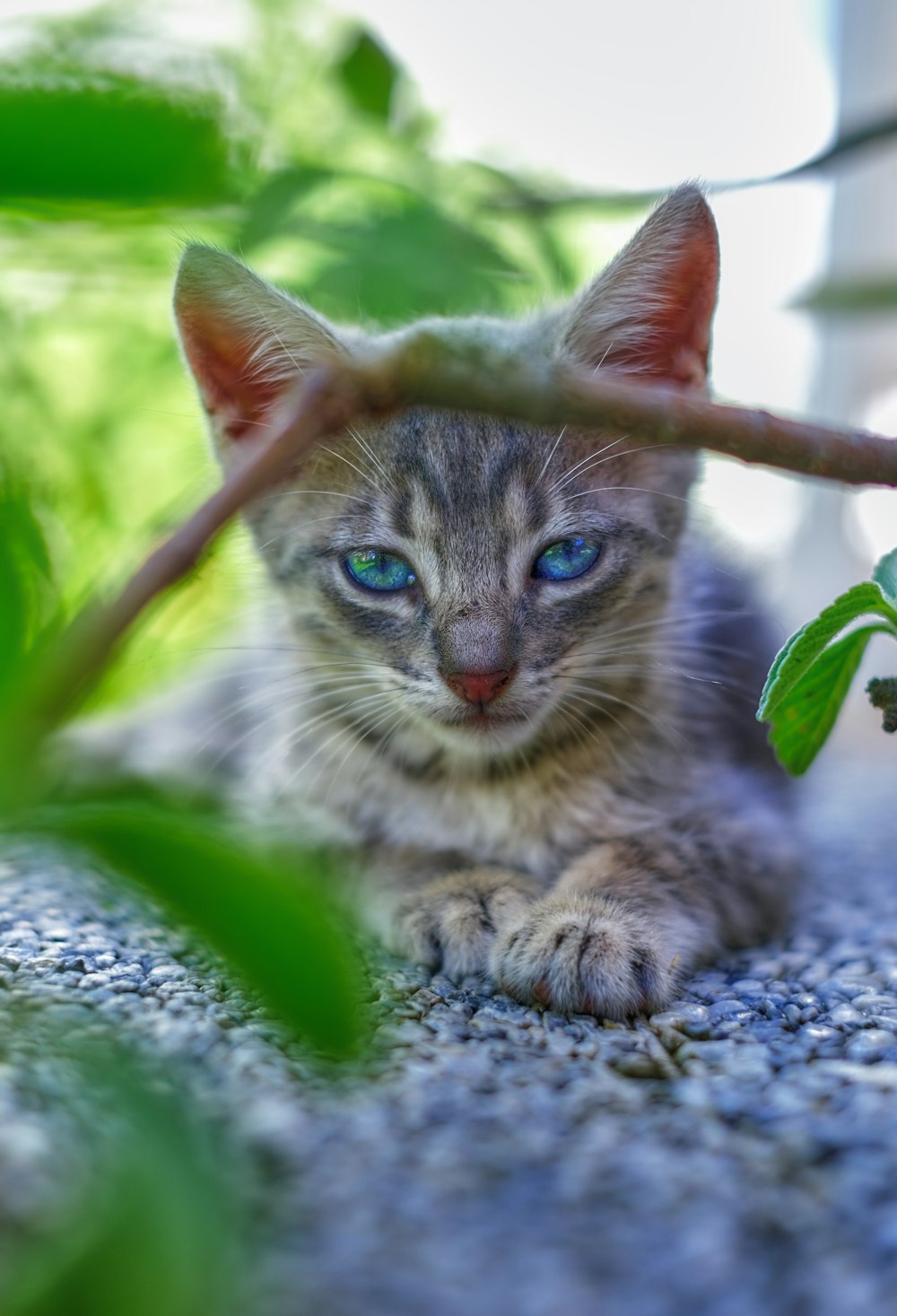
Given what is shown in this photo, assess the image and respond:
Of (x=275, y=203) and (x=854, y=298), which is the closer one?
(x=275, y=203)

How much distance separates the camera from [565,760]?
1543mm

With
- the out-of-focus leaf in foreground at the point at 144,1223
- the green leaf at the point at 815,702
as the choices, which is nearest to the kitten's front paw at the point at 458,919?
the green leaf at the point at 815,702

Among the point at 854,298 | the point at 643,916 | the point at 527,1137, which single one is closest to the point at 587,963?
the point at 643,916

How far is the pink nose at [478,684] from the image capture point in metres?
1.25

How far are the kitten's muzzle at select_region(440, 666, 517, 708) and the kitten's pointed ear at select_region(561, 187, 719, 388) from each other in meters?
0.46

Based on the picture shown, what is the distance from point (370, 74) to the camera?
129 centimetres

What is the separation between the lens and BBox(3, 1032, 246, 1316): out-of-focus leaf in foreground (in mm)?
369

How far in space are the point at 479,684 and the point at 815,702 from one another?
0.37 m

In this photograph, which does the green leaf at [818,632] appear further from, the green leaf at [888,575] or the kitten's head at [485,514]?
the kitten's head at [485,514]

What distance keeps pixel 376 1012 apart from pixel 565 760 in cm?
58

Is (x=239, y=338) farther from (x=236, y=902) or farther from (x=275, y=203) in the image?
Answer: (x=236, y=902)

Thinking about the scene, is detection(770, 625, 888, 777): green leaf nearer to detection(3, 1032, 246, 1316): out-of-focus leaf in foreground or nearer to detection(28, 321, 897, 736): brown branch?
detection(28, 321, 897, 736): brown branch

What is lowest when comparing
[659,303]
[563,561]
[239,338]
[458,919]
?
[458,919]

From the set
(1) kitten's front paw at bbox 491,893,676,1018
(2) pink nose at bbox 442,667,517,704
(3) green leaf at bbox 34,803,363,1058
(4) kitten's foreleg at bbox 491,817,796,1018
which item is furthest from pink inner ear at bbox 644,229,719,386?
(3) green leaf at bbox 34,803,363,1058
